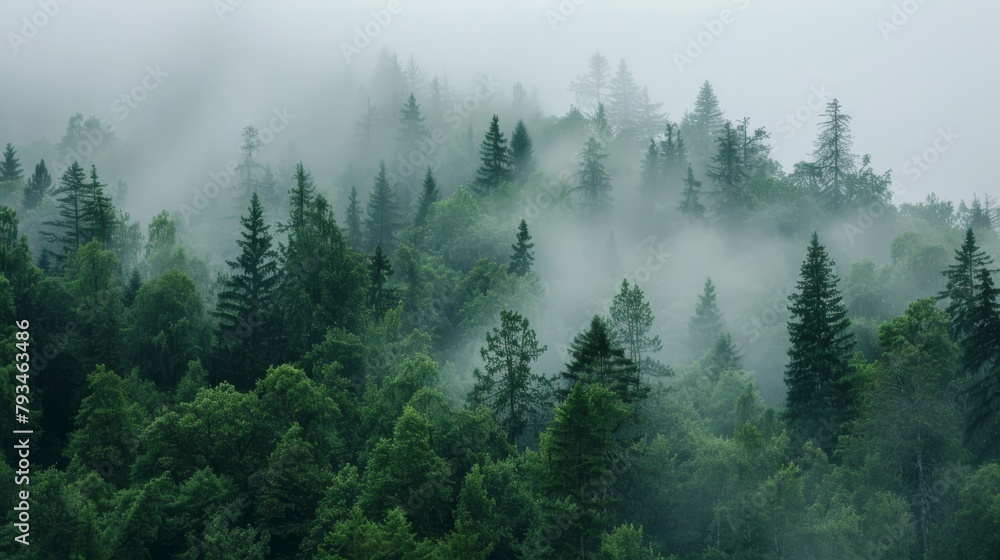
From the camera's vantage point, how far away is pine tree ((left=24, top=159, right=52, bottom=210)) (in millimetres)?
125125

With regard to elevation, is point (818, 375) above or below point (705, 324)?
below

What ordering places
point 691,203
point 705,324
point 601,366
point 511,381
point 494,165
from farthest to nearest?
point 691,203 < point 494,165 < point 705,324 < point 511,381 < point 601,366

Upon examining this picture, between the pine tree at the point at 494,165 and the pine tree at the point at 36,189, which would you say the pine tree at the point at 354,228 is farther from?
the pine tree at the point at 36,189

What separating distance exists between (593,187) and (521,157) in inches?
373

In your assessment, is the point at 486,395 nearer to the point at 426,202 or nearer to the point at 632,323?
the point at 632,323

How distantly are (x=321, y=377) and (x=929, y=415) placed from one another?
40108 mm

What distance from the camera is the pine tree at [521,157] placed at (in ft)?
403

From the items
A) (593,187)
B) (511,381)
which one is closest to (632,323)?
(511,381)

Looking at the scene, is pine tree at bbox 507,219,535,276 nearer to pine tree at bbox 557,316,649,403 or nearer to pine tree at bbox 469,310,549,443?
pine tree at bbox 469,310,549,443

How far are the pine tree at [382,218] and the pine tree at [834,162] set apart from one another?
5140cm

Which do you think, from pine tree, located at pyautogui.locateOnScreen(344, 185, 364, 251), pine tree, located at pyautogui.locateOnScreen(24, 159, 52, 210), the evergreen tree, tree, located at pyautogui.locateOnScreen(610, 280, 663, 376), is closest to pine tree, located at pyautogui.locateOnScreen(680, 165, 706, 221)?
the evergreen tree

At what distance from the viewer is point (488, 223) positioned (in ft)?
349

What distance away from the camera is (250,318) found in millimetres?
79438

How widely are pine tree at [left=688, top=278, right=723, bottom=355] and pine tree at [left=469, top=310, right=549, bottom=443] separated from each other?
118 ft
